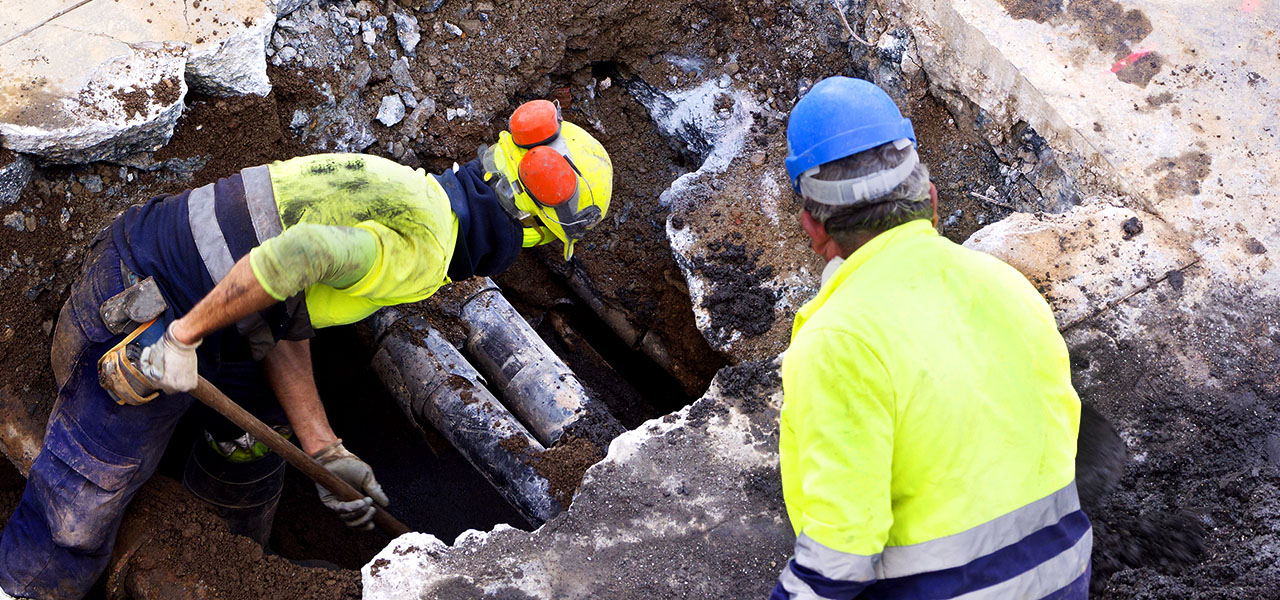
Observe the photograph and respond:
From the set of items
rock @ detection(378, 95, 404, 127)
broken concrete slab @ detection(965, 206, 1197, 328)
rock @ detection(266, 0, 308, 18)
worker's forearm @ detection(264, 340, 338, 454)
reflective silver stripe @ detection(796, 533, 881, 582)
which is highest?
rock @ detection(266, 0, 308, 18)

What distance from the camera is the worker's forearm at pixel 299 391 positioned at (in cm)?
322

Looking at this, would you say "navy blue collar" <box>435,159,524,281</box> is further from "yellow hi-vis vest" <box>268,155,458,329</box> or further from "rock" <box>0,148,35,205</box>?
"rock" <box>0,148,35,205</box>

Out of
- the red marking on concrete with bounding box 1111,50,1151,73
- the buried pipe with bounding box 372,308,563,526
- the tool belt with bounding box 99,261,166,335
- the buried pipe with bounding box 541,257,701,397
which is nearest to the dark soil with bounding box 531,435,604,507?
the buried pipe with bounding box 372,308,563,526

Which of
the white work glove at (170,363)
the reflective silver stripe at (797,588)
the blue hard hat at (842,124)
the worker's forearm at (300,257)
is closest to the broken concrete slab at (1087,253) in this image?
the blue hard hat at (842,124)

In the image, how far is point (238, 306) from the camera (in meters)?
2.43

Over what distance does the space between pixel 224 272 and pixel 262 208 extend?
221 millimetres

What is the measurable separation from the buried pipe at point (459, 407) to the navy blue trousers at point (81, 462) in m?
1.08

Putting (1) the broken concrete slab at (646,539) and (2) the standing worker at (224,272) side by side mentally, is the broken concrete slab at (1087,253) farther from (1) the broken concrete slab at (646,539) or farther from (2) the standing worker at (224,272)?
(2) the standing worker at (224,272)

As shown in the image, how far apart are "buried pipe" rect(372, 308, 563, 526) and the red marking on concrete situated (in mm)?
2747

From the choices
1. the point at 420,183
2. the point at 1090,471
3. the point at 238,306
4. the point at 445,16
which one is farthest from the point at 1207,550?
the point at 445,16

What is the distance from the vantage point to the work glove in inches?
132

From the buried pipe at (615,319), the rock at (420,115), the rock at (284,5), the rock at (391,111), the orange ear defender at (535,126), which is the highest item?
the rock at (284,5)

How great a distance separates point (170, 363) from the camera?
2486 millimetres

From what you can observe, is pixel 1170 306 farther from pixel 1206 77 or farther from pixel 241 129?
pixel 241 129
